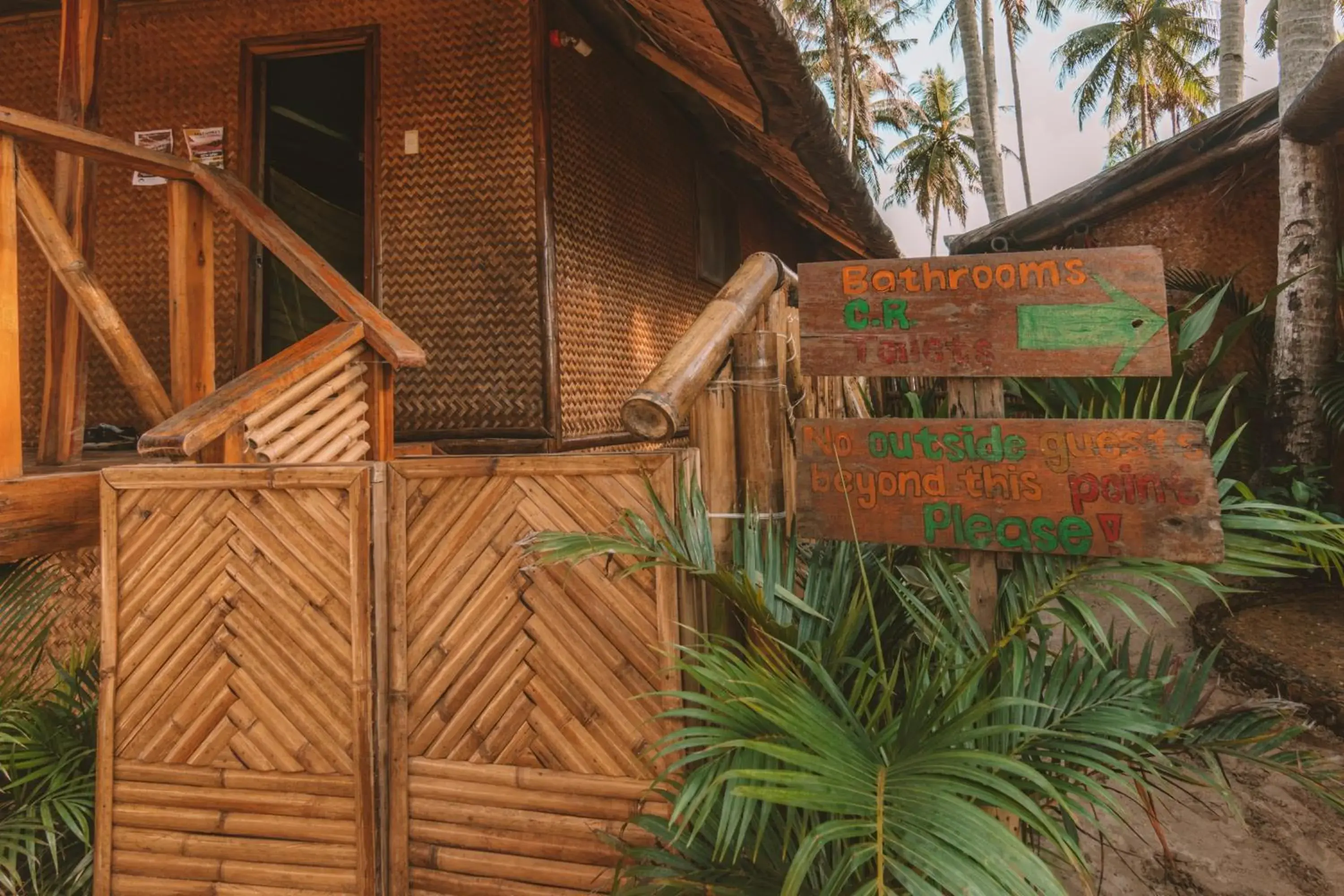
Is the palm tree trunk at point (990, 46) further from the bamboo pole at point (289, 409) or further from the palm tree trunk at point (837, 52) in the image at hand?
the bamboo pole at point (289, 409)

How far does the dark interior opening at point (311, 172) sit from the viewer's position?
15.4ft

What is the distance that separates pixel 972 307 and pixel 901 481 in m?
0.46

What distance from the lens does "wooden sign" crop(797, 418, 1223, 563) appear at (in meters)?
1.56

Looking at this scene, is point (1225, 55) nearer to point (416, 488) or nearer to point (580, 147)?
point (580, 147)

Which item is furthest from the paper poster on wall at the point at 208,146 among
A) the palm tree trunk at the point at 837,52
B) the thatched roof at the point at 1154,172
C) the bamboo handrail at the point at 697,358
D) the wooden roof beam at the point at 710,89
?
the palm tree trunk at the point at 837,52

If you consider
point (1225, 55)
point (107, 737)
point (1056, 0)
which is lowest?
point (107, 737)

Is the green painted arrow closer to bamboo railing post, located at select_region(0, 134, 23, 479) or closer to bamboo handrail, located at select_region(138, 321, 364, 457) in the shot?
bamboo handrail, located at select_region(138, 321, 364, 457)

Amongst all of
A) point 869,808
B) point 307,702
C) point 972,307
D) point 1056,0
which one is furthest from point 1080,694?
point 1056,0

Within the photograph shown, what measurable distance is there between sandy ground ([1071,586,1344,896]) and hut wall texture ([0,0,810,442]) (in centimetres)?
297

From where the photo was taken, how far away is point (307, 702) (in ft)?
6.64

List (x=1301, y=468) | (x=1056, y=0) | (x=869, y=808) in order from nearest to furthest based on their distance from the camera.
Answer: (x=869, y=808)
(x=1301, y=468)
(x=1056, y=0)

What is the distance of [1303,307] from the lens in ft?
13.7

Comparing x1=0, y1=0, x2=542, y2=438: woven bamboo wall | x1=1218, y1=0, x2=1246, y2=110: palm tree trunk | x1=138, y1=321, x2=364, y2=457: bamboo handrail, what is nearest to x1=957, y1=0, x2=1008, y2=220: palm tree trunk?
x1=1218, y1=0, x2=1246, y2=110: palm tree trunk

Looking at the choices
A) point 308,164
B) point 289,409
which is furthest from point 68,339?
point 308,164
